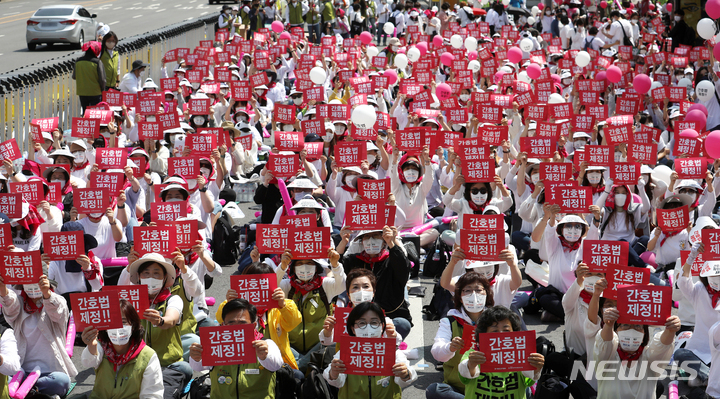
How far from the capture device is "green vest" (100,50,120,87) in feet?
55.9

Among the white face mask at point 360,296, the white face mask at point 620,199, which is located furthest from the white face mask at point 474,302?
the white face mask at point 620,199

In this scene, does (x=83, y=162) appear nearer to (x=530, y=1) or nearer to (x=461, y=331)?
(x=461, y=331)

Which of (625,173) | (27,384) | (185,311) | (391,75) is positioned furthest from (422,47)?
(27,384)

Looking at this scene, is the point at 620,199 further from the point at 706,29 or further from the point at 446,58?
the point at 446,58

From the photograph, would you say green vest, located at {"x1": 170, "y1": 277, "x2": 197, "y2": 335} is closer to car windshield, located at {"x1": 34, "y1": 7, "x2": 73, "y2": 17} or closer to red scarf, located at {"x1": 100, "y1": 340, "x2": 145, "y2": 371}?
red scarf, located at {"x1": 100, "y1": 340, "x2": 145, "y2": 371}

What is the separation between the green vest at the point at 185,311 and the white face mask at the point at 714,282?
4.30 metres

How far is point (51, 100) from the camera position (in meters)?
17.4

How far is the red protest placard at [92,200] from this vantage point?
842 cm

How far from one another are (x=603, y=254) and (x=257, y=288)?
2796 mm

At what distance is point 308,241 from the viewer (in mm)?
6961


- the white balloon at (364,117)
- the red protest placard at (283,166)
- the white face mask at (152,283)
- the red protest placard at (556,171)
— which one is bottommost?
the white face mask at (152,283)

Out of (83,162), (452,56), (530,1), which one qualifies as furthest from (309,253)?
(530,1)

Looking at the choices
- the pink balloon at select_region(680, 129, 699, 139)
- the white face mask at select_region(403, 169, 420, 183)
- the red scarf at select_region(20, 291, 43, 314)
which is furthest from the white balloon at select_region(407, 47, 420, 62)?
the red scarf at select_region(20, 291, 43, 314)

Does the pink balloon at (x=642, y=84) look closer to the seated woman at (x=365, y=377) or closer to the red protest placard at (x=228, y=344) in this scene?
the seated woman at (x=365, y=377)
